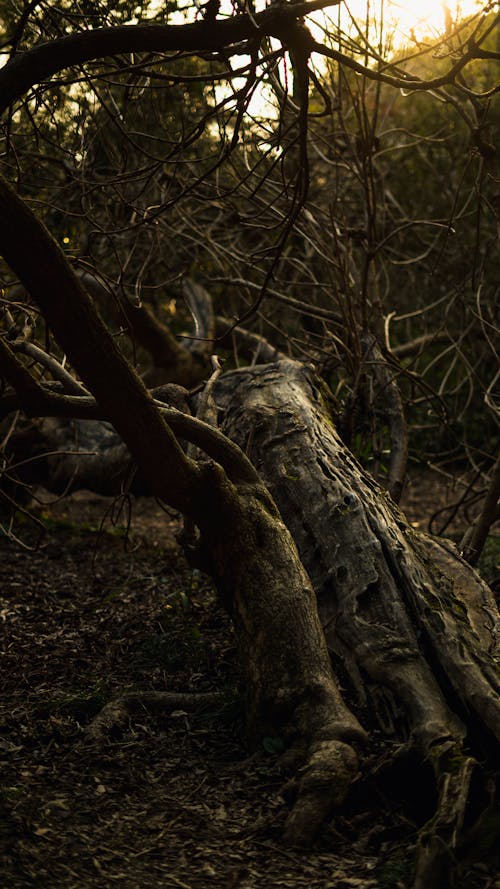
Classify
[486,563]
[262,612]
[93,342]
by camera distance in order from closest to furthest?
[93,342], [262,612], [486,563]

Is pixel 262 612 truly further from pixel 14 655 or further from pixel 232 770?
pixel 14 655

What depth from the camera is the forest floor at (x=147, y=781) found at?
88.7 inches

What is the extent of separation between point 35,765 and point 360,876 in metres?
1.13

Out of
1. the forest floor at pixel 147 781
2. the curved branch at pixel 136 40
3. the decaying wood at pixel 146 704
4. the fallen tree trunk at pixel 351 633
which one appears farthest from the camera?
the decaying wood at pixel 146 704

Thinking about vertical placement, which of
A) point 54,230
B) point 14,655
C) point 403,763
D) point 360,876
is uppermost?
point 54,230

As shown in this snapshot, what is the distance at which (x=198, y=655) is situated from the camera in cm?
→ 382

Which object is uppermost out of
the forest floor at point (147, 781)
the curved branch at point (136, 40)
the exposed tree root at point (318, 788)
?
the curved branch at point (136, 40)

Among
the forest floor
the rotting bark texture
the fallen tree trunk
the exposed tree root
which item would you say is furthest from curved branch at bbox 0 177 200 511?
the exposed tree root

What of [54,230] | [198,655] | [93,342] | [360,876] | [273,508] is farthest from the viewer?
[54,230]

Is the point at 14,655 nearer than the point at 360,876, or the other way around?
the point at 360,876

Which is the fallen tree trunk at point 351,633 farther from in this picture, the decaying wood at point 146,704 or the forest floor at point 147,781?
the decaying wood at point 146,704

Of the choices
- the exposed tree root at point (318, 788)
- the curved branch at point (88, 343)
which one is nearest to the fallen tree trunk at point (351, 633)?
the exposed tree root at point (318, 788)

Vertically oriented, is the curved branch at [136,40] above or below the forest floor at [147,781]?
above

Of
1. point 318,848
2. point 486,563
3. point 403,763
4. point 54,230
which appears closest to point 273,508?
point 403,763
